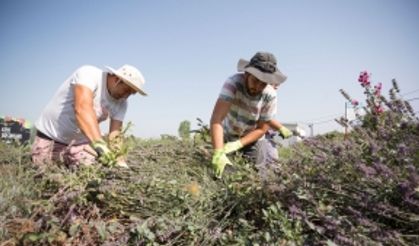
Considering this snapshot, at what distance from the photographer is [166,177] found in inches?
72.0

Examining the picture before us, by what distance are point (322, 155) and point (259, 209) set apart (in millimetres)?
332

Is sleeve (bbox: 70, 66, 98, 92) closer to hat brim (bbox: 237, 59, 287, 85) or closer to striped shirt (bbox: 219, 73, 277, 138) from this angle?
striped shirt (bbox: 219, 73, 277, 138)

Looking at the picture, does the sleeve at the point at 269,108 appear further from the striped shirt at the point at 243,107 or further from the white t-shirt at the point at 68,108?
the white t-shirt at the point at 68,108

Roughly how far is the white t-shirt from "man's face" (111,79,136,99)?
6cm

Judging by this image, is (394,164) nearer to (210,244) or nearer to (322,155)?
(322,155)

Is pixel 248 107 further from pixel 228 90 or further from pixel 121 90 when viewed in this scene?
pixel 121 90

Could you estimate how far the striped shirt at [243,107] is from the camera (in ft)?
10.1

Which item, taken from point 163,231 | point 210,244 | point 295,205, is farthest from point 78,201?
point 295,205

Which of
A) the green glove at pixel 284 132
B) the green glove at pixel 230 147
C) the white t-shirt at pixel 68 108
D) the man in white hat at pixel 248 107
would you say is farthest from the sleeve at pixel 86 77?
the green glove at pixel 284 132

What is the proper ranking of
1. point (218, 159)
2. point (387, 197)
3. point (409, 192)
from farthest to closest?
point (218, 159), point (387, 197), point (409, 192)

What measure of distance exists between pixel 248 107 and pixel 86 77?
1278 millimetres

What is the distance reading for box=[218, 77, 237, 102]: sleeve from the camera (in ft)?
9.83

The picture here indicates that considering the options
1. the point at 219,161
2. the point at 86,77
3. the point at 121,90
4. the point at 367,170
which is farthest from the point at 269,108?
the point at 367,170

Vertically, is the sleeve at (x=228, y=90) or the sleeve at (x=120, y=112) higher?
the sleeve at (x=228, y=90)
